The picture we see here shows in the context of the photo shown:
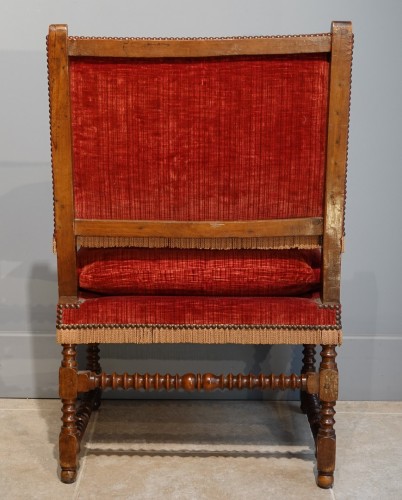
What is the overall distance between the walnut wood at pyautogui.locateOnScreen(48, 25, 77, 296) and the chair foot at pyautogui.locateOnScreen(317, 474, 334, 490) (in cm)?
79

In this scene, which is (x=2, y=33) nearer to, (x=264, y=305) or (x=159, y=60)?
(x=159, y=60)

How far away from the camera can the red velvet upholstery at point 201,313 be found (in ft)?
5.72

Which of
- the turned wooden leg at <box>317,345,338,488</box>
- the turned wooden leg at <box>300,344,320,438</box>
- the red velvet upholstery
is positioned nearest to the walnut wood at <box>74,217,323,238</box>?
the red velvet upholstery

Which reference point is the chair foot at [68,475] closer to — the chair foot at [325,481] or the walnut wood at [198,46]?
the chair foot at [325,481]

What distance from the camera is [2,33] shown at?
7.43 feet

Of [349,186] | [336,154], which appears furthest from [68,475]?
[349,186]

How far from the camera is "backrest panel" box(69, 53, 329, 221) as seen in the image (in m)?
1.62

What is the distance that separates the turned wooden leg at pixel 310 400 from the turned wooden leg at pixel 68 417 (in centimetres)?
66

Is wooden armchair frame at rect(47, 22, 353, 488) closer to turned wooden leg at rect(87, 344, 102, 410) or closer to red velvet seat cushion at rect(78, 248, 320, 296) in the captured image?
red velvet seat cushion at rect(78, 248, 320, 296)

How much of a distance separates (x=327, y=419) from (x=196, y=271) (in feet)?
1.65

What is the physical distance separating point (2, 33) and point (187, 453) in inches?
55.4

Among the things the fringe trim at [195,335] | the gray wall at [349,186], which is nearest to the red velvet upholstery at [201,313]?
the fringe trim at [195,335]

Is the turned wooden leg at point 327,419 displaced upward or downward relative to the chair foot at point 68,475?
upward

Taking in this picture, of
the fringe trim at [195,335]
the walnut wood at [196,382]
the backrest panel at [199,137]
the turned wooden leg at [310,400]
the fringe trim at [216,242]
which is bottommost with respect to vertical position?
the turned wooden leg at [310,400]
